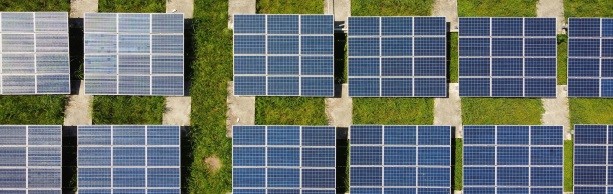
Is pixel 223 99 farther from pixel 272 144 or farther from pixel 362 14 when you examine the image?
pixel 362 14

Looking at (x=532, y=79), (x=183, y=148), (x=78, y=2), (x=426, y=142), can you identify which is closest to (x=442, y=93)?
(x=426, y=142)

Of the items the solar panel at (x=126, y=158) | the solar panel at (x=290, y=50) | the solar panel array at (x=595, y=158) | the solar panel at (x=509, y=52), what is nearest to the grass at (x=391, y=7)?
the solar panel at (x=290, y=50)

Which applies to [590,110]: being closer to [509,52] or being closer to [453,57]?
[509,52]

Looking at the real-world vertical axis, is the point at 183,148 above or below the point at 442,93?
below

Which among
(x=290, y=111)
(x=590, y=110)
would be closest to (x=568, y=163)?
(x=590, y=110)

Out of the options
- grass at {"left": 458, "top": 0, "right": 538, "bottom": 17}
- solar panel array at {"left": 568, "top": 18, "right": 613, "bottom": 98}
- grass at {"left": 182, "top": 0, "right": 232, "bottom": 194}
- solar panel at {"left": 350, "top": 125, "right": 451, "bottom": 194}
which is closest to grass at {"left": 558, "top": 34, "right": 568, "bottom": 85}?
solar panel array at {"left": 568, "top": 18, "right": 613, "bottom": 98}

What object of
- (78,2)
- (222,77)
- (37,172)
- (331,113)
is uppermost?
(78,2)

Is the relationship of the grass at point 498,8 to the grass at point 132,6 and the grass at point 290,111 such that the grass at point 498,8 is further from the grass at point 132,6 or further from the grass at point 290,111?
the grass at point 132,6

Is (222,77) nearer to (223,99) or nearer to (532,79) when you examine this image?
(223,99)
